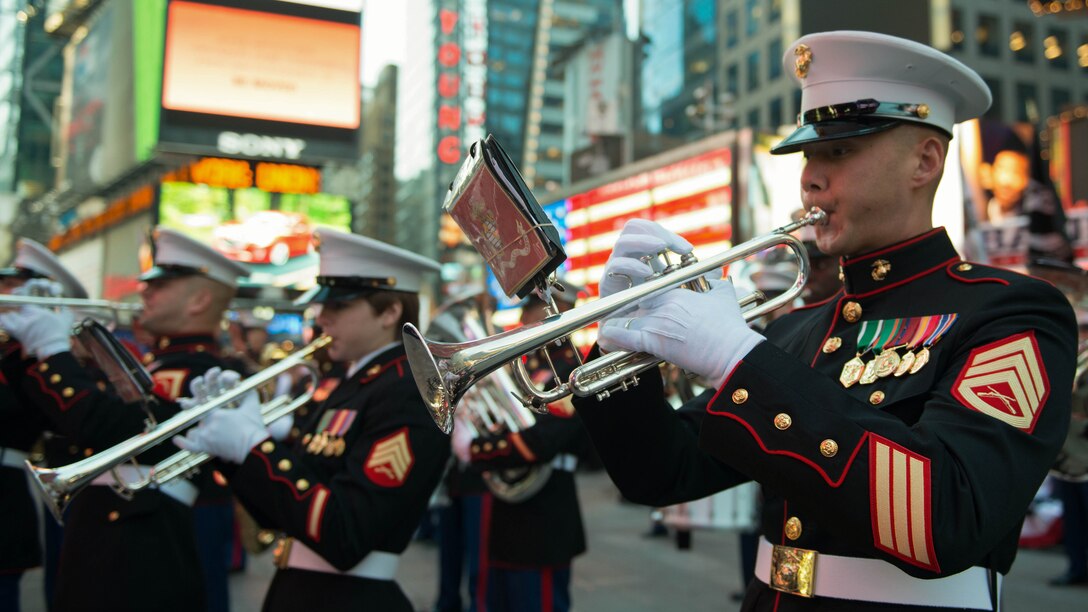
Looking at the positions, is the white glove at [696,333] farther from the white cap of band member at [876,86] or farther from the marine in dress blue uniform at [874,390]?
the white cap of band member at [876,86]

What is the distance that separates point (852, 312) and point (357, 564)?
184 centimetres

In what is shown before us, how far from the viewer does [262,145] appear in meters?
19.0

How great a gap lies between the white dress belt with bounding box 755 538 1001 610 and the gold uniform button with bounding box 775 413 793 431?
47 cm

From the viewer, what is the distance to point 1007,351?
1706 millimetres

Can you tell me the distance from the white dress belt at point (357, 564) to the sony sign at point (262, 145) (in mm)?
16712

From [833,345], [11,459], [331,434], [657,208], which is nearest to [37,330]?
[11,459]

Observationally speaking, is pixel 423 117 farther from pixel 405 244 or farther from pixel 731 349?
pixel 731 349

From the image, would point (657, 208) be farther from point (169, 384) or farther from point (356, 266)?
point (356, 266)

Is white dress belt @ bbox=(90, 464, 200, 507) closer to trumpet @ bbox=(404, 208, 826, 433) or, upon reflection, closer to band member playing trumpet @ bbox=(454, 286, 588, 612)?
band member playing trumpet @ bbox=(454, 286, 588, 612)

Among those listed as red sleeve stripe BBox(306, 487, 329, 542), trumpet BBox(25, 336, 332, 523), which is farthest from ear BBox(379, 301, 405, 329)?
red sleeve stripe BBox(306, 487, 329, 542)

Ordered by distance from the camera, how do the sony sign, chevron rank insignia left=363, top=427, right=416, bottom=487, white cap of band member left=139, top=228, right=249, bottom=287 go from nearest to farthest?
chevron rank insignia left=363, top=427, right=416, bottom=487
white cap of band member left=139, top=228, right=249, bottom=287
the sony sign

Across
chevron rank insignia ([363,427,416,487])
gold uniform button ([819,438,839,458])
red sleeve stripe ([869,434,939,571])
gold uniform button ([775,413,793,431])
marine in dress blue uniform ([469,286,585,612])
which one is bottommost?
marine in dress blue uniform ([469,286,585,612])

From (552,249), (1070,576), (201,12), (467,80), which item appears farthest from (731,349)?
(467,80)

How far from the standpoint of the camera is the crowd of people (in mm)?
1590
